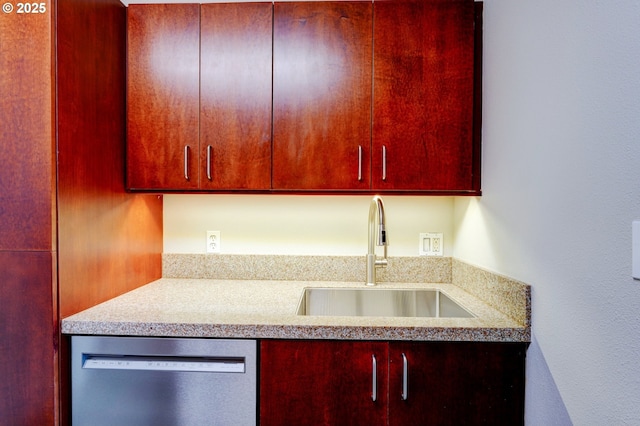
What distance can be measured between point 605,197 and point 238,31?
1320mm

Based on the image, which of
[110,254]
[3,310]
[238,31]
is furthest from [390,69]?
[3,310]

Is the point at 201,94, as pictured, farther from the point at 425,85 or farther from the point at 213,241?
the point at 425,85

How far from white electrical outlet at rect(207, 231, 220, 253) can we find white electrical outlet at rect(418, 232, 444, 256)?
3.16 feet

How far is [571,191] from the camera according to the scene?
900 mm

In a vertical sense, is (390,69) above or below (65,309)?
above

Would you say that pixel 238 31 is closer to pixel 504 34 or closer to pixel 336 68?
pixel 336 68

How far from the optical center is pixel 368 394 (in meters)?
1.10

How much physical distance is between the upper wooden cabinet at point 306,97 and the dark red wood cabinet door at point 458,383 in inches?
23.7

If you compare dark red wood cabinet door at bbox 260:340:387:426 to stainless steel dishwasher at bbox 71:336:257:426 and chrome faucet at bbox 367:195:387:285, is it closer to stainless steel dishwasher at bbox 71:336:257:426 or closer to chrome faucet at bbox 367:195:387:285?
stainless steel dishwasher at bbox 71:336:257:426

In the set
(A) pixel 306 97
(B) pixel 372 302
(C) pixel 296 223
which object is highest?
(A) pixel 306 97

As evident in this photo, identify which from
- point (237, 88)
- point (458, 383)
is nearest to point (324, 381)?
point (458, 383)

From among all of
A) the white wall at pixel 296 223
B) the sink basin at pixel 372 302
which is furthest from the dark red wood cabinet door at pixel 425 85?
the sink basin at pixel 372 302

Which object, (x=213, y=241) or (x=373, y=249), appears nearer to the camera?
(x=373, y=249)

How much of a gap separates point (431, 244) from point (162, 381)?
123cm
